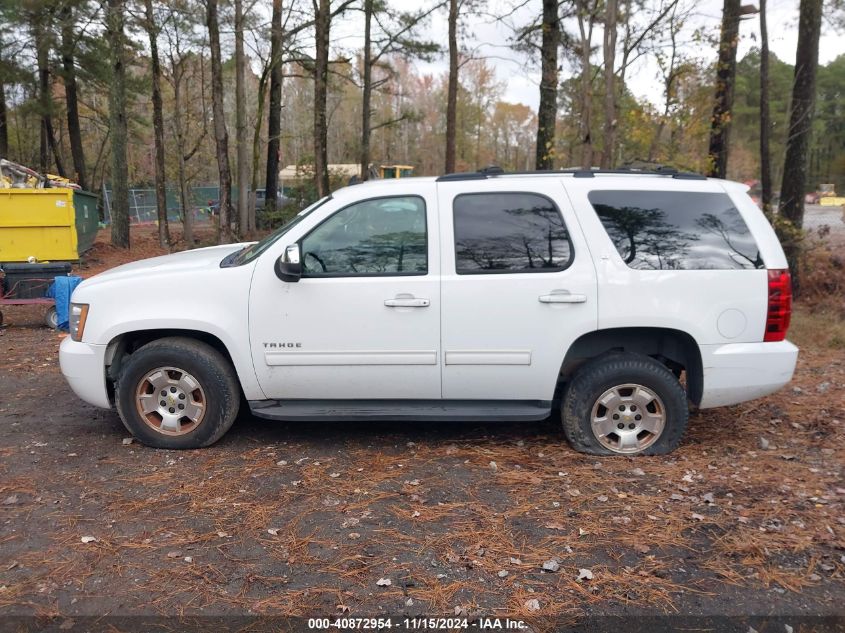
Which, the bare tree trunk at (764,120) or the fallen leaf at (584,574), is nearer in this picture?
the fallen leaf at (584,574)

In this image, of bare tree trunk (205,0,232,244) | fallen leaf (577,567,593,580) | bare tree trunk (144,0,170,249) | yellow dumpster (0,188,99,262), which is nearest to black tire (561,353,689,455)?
fallen leaf (577,567,593,580)

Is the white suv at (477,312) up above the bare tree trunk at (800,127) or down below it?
below

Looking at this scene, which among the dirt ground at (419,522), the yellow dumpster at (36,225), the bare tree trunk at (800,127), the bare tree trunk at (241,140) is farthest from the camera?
the bare tree trunk at (241,140)

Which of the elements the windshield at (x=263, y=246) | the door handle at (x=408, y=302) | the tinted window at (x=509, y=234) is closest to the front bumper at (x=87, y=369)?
the windshield at (x=263, y=246)

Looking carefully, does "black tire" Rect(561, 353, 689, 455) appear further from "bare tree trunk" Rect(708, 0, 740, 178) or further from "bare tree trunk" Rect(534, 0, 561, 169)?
"bare tree trunk" Rect(534, 0, 561, 169)

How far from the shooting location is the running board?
4629 millimetres

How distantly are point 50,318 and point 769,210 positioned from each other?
39.6 feet

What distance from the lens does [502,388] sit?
466cm

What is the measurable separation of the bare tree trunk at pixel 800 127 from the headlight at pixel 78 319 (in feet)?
36.2

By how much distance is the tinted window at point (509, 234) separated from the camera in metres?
4.59

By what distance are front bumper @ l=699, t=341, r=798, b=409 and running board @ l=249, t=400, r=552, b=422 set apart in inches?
43.4

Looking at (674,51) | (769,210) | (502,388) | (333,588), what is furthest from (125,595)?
(769,210)

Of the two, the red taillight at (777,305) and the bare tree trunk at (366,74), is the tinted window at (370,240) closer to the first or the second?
the red taillight at (777,305)

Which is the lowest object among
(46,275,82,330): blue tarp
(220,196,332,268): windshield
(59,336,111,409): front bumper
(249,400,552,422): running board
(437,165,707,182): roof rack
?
(249,400,552,422): running board
